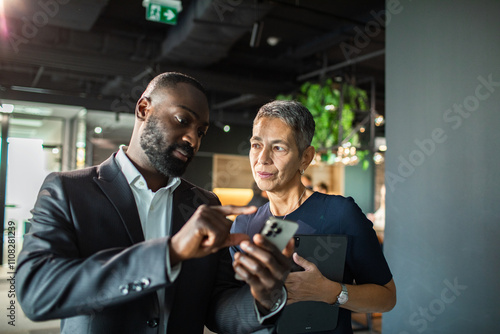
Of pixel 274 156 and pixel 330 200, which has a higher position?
pixel 274 156

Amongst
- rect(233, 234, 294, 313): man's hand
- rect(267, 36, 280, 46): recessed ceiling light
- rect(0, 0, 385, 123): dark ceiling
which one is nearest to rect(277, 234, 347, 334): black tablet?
rect(233, 234, 294, 313): man's hand

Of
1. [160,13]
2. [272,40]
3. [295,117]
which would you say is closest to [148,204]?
[295,117]

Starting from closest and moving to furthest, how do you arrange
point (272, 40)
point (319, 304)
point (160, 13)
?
1. point (319, 304)
2. point (160, 13)
3. point (272, 40)

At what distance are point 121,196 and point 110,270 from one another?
312 mm

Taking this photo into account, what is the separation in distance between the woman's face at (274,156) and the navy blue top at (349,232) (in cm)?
15

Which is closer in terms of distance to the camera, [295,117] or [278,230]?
[278,230]

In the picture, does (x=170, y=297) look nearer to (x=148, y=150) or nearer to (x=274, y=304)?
(x=274, y=304)

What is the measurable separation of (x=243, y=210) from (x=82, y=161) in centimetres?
886

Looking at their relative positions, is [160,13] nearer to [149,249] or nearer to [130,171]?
[130,171]

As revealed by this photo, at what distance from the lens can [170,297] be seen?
3.78 feet

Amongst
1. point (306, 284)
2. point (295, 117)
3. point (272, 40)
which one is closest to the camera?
point (306, 284)

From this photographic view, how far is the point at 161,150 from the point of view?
3.91 feet

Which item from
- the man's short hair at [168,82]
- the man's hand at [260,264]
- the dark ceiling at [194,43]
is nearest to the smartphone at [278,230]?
the man's hand at [260,264]

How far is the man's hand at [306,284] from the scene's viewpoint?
4.37 feet
